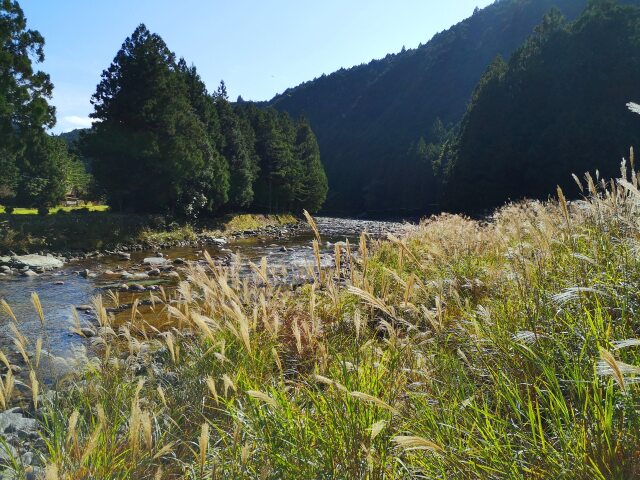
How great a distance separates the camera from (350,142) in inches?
5787

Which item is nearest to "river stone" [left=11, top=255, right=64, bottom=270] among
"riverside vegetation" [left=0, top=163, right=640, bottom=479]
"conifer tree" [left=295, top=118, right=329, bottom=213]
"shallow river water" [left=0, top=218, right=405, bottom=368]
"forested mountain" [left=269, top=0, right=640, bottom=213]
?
"shallow river water" [left=0, top=218, right=405, bottom=368]

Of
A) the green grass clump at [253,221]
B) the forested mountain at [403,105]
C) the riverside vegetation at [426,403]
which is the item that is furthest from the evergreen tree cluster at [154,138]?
the forested mountain at [403,105]

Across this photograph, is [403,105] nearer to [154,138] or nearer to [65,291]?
[154,138]

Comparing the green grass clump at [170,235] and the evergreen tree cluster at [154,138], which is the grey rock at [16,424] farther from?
the evergreen tree cluster at [154,138]

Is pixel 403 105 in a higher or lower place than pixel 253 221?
higher

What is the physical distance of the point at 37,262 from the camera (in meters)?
15.0

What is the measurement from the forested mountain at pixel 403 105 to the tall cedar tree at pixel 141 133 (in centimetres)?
6144

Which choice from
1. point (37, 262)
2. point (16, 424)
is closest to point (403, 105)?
point (37, 262)

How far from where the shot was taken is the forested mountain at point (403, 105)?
9594cm

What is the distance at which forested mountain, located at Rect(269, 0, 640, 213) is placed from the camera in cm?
9594

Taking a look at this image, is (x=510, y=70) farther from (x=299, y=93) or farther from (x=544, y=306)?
(x=299, y=93)

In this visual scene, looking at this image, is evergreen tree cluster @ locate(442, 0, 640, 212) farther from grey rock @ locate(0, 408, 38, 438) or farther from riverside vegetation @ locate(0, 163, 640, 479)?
grey rock @ locate(0, 408, 38, 438)

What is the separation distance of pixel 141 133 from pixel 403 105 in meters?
137

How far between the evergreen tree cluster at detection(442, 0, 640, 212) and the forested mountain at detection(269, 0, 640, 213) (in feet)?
88.8
